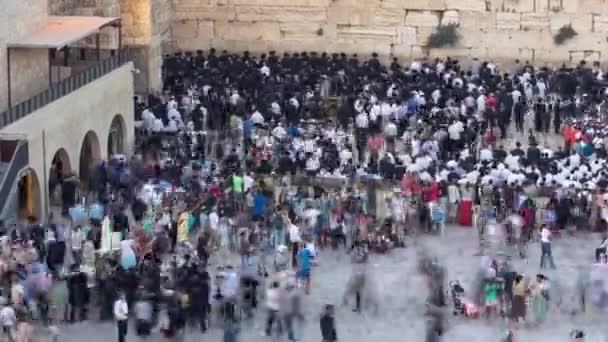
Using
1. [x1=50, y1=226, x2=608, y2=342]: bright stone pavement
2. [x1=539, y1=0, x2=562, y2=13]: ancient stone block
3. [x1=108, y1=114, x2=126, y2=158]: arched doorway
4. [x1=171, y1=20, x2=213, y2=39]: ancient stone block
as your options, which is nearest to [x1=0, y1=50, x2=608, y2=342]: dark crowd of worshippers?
[x1=50, y1=226, x2=608, y2=342]: bright stone pavement

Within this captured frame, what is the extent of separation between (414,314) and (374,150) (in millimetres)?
9217

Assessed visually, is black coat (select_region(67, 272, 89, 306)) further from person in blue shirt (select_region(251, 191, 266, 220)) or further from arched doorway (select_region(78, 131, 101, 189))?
arched doorway (select_region(78, 131, 101, 189))

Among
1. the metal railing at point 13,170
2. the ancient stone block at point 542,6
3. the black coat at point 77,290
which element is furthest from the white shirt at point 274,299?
the ancient stone block at point 542,6

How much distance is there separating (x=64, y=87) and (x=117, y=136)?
343cm

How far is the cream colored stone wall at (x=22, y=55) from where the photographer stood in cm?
3600

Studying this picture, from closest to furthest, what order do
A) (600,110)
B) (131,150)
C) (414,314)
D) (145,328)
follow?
(145,328) → (414,314) → (131,150) → (600,110)

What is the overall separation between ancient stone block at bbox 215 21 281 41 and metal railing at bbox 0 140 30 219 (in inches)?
607

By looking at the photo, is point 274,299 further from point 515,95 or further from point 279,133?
point 515,95

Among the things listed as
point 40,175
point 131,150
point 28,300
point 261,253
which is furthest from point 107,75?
point 28,300

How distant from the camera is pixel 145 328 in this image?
28859 mm

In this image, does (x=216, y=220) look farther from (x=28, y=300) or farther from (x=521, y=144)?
(x=521, y=144)

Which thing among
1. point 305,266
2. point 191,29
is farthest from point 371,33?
point 305,266

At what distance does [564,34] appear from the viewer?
47.7 metres

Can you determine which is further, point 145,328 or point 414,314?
point 414,314
